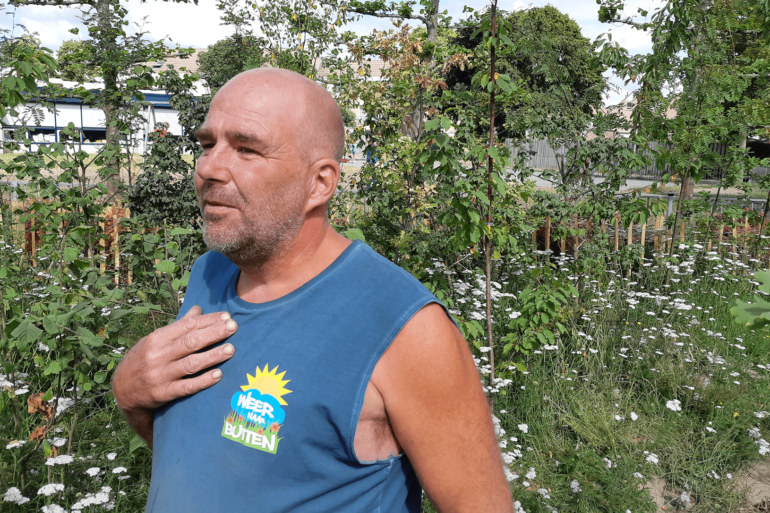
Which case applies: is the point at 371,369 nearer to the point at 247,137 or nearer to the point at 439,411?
the point at 439,411

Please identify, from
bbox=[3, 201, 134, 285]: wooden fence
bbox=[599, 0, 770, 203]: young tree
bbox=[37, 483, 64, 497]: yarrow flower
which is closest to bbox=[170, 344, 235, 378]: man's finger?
bbox=[37, 483, 64, 497]: yarrow flower

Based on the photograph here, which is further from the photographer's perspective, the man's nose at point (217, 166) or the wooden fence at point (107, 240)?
the wooden fence at point (107, 240)

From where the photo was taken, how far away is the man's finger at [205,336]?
1.16 m

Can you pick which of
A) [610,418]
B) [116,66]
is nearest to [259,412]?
[610,418]

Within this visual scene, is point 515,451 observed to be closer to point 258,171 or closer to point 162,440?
point 162,440

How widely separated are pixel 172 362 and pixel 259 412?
28 centimetres

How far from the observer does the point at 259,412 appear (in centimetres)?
105

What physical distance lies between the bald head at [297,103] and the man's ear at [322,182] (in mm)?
17

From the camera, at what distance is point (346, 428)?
1.01m

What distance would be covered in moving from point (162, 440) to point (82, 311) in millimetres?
1565

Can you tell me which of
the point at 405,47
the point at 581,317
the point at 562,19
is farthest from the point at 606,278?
the point at 562,19

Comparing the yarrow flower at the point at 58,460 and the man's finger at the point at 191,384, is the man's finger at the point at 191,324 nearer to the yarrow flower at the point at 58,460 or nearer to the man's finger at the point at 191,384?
the man's finger at the point at 191,384

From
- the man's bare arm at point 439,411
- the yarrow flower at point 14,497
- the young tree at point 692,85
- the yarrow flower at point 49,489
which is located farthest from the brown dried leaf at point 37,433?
the young tree at point 692,85

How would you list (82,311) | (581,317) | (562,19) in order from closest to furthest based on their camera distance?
(82,311) → (581,317) → (562,19)
